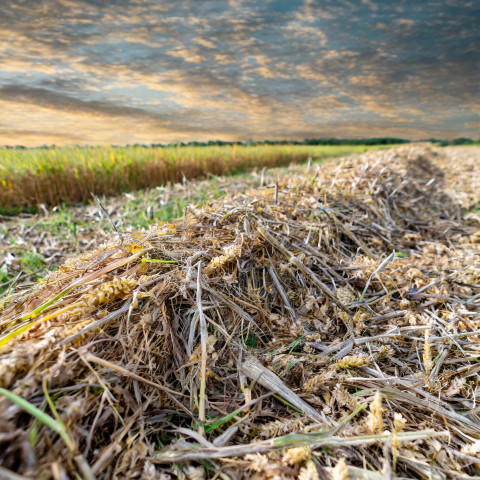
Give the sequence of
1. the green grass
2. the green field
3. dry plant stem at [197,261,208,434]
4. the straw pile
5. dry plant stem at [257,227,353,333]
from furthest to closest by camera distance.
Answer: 1. the green field
2. the green grass
3. dry plant stem at [257,227,353,333]
4. dry plant stem at [197,261,208,434]
5. the straw pile

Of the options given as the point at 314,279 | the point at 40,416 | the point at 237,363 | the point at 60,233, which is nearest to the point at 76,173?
the point at 60,233

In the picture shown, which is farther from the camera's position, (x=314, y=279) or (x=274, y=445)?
(x=314, y=279)

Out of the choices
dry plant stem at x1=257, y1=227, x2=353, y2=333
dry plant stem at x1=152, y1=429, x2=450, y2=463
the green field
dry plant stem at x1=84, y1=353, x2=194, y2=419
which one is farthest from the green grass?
dry plant stem at x1=152, y1=429, x2=450, y2=463

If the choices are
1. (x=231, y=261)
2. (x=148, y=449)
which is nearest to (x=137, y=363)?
(x=148, y=449)

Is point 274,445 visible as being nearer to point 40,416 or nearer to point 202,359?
point 202,359

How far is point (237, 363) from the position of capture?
134cm

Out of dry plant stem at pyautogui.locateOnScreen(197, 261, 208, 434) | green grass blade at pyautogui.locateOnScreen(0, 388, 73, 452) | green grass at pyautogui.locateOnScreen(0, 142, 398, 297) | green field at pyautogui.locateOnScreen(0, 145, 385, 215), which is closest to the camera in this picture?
green grass blade at pyautogui.locateOnScreen(0, 388, 73, 452)

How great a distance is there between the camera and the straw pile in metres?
0.95

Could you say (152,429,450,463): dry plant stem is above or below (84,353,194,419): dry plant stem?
below

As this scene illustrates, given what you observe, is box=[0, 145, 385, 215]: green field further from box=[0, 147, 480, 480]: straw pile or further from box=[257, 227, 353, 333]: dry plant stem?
box=[0, 147, 480, 480]: straw pile

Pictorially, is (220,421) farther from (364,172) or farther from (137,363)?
(364,172)

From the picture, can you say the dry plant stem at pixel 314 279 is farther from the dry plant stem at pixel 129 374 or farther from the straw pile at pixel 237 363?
the dry plant stem at pixel 129 374

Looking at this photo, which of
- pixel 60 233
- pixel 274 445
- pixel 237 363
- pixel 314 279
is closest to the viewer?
pixel 274 445

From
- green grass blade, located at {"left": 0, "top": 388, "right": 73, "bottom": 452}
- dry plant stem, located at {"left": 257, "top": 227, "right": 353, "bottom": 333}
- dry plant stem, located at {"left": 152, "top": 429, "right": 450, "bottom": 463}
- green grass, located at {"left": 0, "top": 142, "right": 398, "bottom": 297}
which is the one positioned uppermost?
green grass blade, located at {"left": 0, "top": 388, "right": 73, "bottom": 452}
